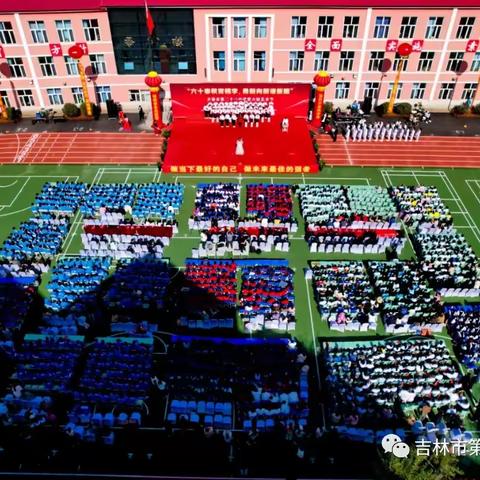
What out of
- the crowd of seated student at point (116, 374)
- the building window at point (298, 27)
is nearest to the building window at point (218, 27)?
the building window at point (298, 27)

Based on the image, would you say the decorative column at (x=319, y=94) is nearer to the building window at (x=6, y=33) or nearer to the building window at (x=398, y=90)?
the building window at (x=398, y=90)

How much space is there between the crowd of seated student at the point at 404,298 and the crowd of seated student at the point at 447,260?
2.78 feet

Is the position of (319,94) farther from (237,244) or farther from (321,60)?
(237,244)

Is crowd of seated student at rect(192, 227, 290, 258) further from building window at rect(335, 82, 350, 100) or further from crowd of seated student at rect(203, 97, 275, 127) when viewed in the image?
building window at rect(335, 82, 350, 100)

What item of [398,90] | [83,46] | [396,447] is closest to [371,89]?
[398,90]

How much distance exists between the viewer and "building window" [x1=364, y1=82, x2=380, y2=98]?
42.9 metres

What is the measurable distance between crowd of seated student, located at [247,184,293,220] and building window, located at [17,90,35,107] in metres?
22.8

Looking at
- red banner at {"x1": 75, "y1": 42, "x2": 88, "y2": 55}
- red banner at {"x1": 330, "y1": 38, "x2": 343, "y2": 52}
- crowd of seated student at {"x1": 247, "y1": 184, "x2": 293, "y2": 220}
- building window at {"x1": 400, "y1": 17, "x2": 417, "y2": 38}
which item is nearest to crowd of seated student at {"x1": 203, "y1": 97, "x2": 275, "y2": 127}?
red banner at {"x1": 330, "y1": 38, "x2": 343, "y2": 52}

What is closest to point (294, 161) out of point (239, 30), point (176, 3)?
point (239, 30)

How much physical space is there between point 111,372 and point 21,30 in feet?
101

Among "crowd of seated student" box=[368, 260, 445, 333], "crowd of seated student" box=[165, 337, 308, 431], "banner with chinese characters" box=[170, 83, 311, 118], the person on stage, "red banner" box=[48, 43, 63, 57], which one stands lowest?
"crowd of seated student" box=[165, 337, 308, 431]

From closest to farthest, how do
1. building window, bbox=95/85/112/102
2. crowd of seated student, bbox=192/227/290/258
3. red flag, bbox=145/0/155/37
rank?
1. crowd of seated student, bbox=192/227/290/258
2. red flag, bbox=145/0/155/37
3. building window, bbox=95/85/112/102

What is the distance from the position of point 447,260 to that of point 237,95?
71.4 feet

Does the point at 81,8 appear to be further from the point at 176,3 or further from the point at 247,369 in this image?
the point at 247,369
